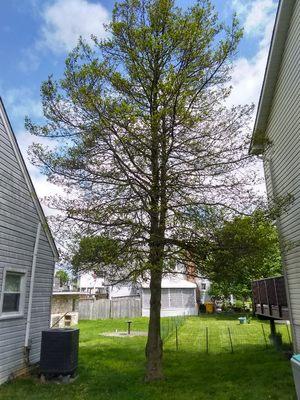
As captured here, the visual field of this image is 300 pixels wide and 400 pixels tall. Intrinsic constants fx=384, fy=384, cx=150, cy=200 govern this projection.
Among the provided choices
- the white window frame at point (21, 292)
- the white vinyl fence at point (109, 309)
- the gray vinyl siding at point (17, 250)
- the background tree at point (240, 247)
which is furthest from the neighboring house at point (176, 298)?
the background tree at point (240, 247)

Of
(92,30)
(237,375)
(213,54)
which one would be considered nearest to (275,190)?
(213,54)

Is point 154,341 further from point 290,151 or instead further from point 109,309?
point 109,309

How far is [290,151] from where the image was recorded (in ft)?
33.3

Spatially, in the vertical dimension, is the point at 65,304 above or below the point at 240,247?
below

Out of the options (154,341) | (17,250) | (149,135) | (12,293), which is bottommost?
(154,341)

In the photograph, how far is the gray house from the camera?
931 centimetres

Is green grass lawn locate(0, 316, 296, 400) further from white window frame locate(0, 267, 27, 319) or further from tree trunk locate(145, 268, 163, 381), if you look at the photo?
white window frame locate(0, 267, 27, 319)

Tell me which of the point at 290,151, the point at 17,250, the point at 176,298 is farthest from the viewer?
the point at 176,298

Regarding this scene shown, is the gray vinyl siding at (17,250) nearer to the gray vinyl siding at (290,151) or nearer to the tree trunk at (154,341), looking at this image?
Answer: the tree trunk at (154,341)

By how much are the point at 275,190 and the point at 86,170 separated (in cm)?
590

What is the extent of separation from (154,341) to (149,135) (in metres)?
4.96

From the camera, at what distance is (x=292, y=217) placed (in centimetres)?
1033

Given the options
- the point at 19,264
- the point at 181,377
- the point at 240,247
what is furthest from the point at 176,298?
the point at 240,247

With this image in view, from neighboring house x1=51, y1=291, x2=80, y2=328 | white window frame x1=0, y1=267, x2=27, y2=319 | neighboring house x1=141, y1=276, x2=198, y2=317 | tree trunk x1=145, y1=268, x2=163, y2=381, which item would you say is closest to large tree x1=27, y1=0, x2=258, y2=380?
tree trunk x1=145, y1=268, x2=163, y2=381
